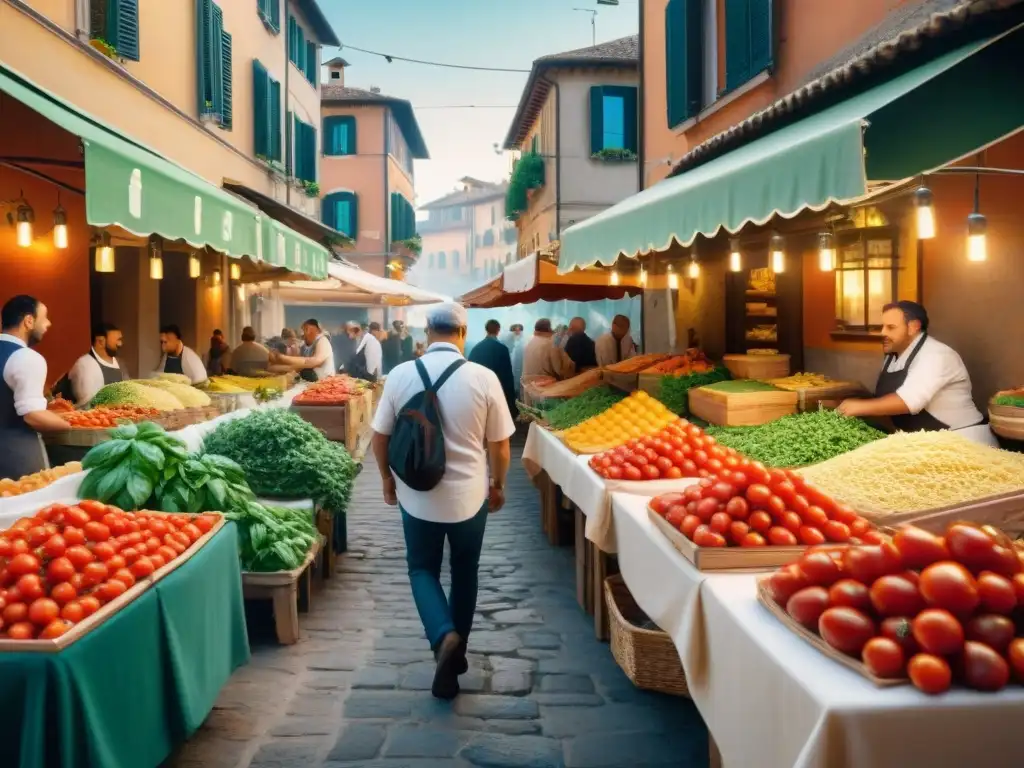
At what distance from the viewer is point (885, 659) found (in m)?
2.30

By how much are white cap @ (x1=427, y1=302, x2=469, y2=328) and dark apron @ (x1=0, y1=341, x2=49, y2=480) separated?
289cm

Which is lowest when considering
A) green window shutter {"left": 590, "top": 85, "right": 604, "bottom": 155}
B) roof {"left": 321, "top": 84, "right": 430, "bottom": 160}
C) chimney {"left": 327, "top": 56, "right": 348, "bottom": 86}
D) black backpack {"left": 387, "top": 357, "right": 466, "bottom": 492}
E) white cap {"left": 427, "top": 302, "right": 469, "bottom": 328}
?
black backpack {"left": 387, "top": 357, "right": 466, "bottom": 492}

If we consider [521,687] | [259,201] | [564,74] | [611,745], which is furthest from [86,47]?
[564,74]

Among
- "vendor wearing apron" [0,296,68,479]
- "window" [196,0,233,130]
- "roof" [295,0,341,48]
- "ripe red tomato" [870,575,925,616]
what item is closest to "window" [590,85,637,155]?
"roof" [295,0,341,48]

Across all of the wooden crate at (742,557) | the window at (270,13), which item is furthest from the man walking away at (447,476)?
the window at (270,13)

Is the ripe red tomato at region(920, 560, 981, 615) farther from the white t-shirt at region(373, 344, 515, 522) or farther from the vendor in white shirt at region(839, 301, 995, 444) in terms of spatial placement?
the vendor in white shirt at region(839, 301, 995, 444)

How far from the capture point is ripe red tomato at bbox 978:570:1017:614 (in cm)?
235

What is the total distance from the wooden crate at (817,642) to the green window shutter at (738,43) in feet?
26.7

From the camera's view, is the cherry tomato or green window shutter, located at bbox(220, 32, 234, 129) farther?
green window shutter, located at bbox(220, 32, 234, 129)

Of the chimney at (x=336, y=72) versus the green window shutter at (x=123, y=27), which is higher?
the chimney at (x=336, y=72)

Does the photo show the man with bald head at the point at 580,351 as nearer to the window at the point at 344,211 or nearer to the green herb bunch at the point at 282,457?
the green herb bunch at the point at 282,457

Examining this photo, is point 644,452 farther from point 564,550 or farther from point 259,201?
point 259,201

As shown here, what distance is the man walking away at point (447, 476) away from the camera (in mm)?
4578

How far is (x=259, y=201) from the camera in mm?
16250
